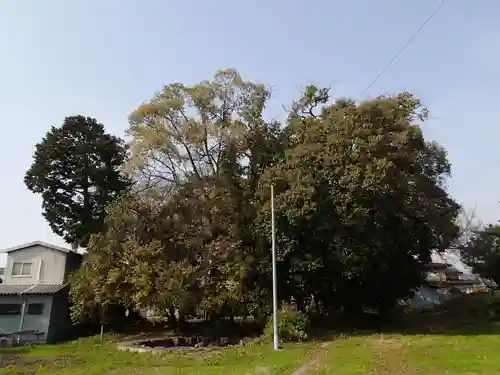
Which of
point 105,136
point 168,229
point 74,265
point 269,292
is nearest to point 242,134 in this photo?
point 168,229

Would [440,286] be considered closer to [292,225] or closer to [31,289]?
[292,225]

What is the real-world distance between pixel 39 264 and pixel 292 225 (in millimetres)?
18949

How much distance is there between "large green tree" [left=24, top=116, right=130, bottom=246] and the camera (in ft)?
113

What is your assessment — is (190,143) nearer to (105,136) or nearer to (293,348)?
(105,136)

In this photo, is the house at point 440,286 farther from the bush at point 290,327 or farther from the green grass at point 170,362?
the green grass at point 170,362

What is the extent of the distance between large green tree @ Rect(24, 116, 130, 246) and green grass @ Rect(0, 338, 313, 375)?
1402cm

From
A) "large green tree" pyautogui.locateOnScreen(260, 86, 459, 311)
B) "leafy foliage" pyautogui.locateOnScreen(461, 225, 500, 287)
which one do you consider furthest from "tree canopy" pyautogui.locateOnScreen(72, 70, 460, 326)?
"leafy foliage" pyautogui.locateOnScreen(461, 225, 500, 287)

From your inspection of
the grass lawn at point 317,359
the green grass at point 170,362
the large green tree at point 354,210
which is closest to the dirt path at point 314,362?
the grass lawn at point 317,359

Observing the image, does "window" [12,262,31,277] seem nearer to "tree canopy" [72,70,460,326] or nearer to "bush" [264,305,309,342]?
"tree canopy" [72,70,460,326]

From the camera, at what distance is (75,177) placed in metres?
34.7

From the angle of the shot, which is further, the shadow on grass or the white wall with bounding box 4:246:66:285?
the white wall with bounding box 4:246:66:285

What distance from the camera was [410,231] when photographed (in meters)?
25.4

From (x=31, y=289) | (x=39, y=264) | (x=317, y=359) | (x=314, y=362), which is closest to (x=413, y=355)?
(x=317, y=359)

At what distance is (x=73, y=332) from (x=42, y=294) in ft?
11.8
